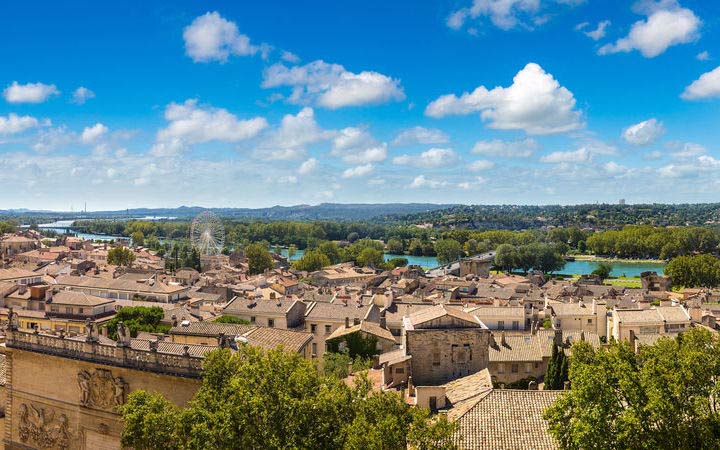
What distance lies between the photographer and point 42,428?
29.1 metres

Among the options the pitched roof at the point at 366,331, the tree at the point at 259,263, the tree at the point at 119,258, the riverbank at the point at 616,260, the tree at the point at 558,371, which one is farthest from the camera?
the riverbank at the point at 616,260

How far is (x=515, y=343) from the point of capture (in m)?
43.7

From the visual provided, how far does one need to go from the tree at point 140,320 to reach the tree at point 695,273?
91.6m

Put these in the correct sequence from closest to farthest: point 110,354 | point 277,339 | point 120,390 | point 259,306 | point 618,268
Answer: point 120,390 < point 110,354 < point 277,339 < point 259,306 < point 618,268

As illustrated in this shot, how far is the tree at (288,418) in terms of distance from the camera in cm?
1653

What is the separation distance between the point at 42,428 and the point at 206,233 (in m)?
127

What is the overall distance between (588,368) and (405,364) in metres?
15.0

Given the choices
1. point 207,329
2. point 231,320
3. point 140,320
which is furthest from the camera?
point 231,320

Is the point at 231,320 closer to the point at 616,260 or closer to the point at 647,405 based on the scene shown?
the point at 647,405

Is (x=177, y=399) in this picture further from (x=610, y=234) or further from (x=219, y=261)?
(x=610, y=234)

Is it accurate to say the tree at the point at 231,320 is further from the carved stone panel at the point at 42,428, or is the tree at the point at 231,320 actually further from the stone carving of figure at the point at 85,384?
the stone carving of figure at the point at 85,384

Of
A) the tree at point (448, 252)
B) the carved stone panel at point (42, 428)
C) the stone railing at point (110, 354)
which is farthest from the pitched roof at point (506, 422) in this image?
the tree at point (448, 252)

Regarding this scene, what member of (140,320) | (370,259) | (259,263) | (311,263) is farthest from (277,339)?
(370,259)

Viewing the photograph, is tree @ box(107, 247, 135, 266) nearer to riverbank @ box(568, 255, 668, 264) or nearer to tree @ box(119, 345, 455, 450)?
tree @ box(119, 345, 455, 450)
